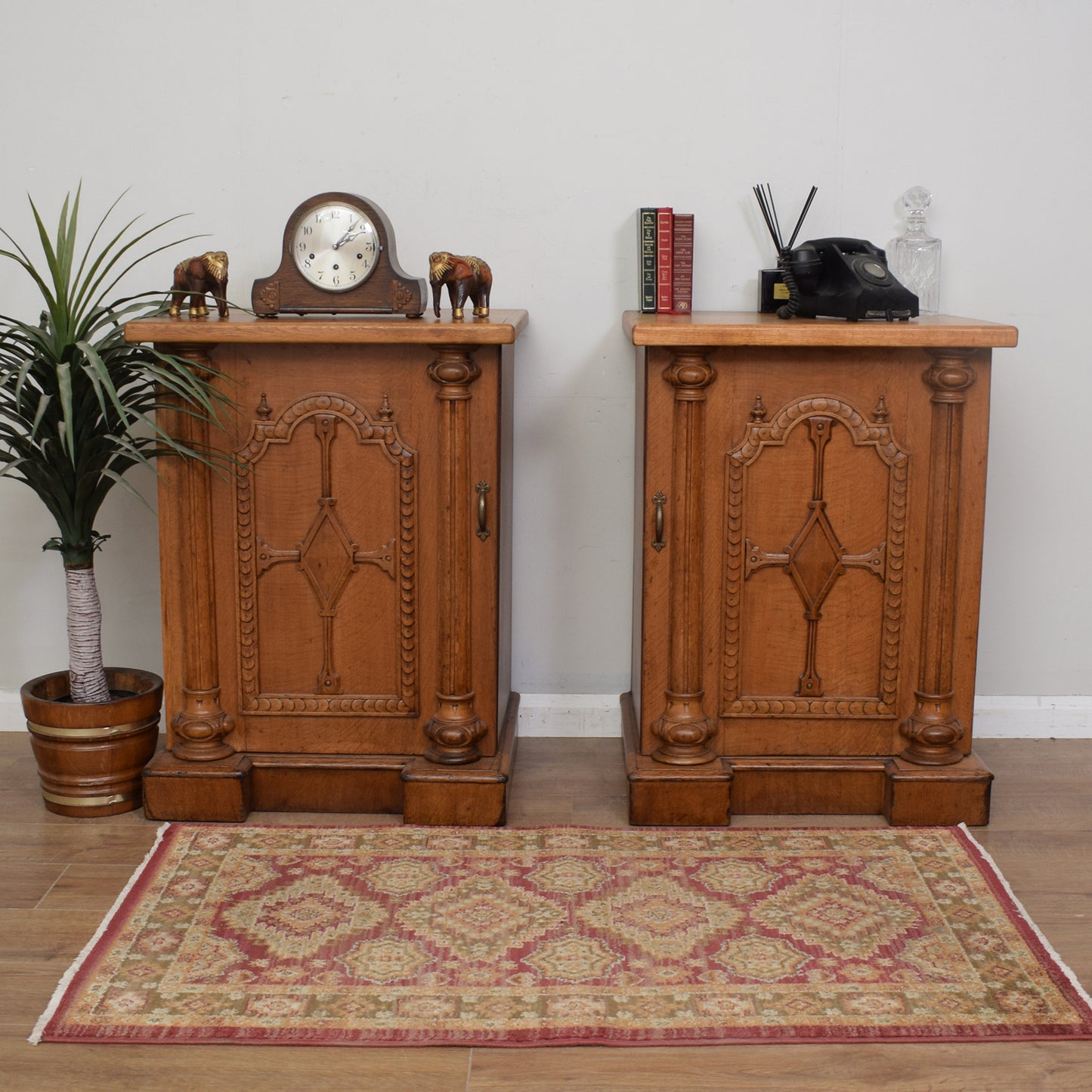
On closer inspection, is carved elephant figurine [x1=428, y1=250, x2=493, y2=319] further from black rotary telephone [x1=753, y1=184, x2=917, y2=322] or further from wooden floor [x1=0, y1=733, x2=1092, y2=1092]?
wooden floor [x1=0, y1=733, x2=1092, y2=1092]

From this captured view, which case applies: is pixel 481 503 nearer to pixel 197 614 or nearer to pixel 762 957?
pixel 197 614

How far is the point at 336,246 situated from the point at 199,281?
32cm

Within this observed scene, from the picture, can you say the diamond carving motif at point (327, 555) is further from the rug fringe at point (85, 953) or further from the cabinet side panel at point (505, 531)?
the rug fringe at point (85, 953)

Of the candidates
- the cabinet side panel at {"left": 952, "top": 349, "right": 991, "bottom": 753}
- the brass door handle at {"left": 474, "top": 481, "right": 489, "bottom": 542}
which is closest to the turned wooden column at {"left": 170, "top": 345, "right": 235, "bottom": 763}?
the brass door handle at {"left": 474, "top": 481, "right": 489, "bottom": 542}

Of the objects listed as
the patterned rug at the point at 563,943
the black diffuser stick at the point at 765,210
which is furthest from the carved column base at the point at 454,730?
the black diffuser stick at the point at 765,210

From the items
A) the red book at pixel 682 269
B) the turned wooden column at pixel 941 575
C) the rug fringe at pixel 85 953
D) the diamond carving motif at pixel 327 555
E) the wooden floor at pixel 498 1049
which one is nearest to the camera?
the wooden floor at pixel 498 1049

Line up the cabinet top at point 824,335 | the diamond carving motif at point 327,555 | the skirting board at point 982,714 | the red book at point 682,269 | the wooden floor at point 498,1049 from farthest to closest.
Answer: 1. the skirting board at point 982,714
2. the red book at point 682,269
3. the diamond carving motif at point 327,555
4. the cabinet top at point 824,335
5. the wooden floor at point 498,1049

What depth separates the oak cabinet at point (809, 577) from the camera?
2.90 m

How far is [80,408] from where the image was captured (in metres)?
2.89

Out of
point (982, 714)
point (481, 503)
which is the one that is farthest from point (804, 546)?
point (982, 714)

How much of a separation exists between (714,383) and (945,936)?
4.18ft

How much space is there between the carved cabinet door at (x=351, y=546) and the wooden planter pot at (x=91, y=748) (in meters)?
0.23

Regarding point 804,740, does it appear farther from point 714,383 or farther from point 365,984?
point 365,984

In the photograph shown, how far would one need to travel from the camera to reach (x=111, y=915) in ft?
8.33
